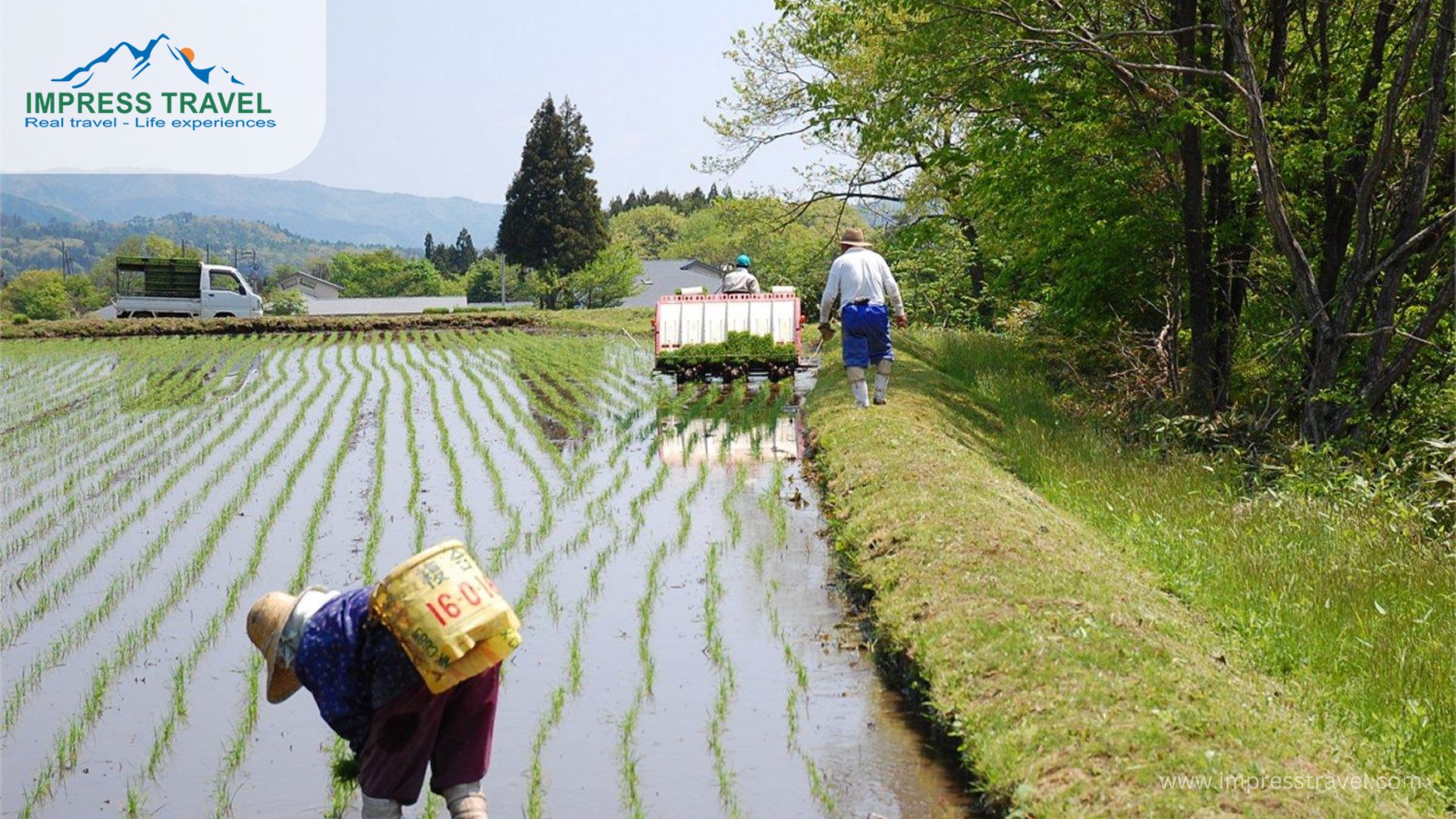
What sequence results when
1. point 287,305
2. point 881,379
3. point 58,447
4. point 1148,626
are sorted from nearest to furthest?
point 1148,626, point 881,379, point 58,447, point 287,305

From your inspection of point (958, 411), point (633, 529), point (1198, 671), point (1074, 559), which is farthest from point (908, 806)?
point (958, 411)

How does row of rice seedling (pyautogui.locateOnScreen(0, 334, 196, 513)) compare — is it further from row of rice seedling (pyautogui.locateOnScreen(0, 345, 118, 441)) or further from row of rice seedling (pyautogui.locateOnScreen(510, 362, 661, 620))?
row of rice seedling (pyautogui.locateOnScreen(510, 362, 661, 620))

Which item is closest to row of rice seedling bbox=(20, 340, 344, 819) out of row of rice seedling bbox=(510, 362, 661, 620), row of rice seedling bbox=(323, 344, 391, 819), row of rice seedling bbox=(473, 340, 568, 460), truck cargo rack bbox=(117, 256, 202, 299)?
row of rice seedling bbox=(323, 344, 391, 819)

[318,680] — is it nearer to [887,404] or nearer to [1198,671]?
[1198,671]

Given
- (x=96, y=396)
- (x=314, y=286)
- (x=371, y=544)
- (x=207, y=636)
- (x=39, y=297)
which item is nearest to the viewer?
(x=207, y=636)

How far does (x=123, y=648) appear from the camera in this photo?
7.06 m

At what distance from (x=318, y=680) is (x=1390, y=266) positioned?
974 cm

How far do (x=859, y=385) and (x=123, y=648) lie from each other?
758cm

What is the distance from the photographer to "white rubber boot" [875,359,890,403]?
43.4ft

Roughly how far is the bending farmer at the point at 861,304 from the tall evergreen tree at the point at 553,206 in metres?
54.1

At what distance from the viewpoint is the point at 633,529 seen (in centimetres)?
995

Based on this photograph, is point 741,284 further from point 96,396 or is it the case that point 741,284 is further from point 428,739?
point 428,739

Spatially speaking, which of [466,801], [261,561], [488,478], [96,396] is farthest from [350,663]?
[96,396]

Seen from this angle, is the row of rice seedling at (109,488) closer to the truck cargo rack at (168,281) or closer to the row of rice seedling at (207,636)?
the row of rice seedling at (207,636)
